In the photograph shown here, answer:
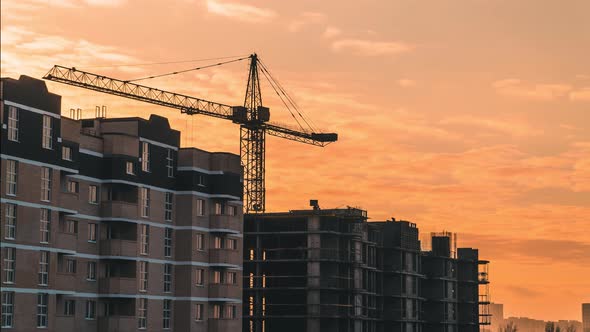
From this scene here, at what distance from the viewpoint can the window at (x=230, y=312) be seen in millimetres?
137750

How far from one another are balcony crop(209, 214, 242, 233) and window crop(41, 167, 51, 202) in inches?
1189

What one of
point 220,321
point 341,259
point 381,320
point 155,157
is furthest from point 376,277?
point 155,157

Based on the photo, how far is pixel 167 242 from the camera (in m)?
130

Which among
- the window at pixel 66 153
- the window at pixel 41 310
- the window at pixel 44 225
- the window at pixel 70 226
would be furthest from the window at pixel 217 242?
the window at pixel 41 310

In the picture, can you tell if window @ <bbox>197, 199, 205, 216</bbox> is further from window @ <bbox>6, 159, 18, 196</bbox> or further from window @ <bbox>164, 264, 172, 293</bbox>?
window @ <bbox>6, 159, 18, 196</bbox>

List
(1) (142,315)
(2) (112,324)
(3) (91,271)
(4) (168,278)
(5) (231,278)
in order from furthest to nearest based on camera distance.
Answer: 1. (5) (231,278)
2. (4) (168,278)
3. (1) (142,315)
4. (2) (112,324)
5. (3) (91,271)

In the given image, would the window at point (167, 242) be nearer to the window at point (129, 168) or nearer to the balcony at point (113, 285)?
the window at point (129, 168)

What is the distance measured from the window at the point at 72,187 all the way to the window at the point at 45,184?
701 cm

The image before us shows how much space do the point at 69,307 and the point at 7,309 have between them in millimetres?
12489

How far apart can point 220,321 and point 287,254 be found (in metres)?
33.2

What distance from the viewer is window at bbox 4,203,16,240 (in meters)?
103

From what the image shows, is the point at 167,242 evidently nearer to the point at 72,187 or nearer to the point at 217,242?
the point at 217,242

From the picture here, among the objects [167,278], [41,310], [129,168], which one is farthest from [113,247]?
[41,310]

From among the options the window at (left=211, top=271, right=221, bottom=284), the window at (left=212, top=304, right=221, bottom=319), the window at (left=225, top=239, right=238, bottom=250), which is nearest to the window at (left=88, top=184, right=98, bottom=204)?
the window at (left=211, top=271, right=221, bottom=284)
